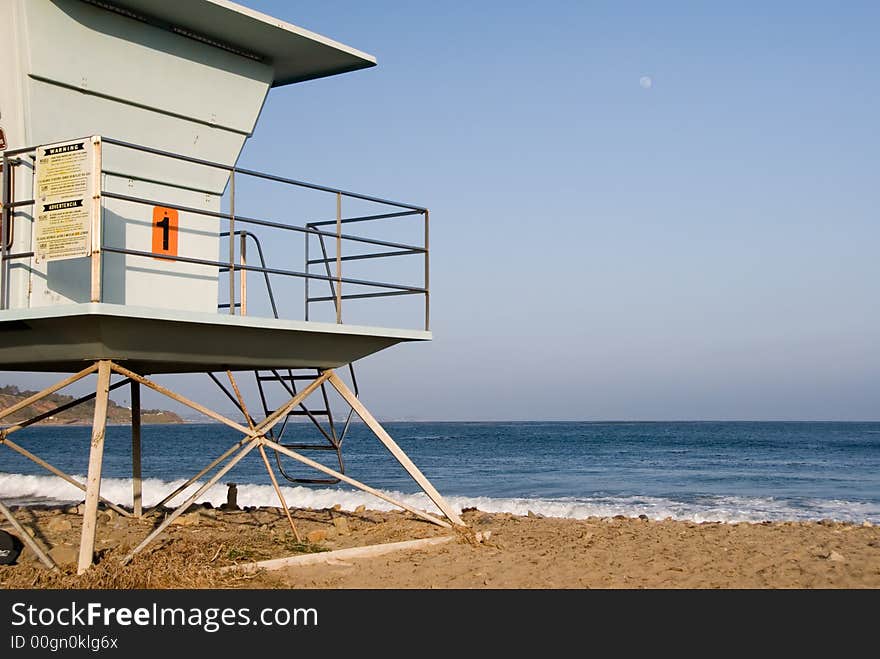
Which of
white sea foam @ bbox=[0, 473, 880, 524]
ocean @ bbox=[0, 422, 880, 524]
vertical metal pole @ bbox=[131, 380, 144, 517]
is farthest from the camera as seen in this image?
ocean @ bbox=[0, 422, 880, 524]

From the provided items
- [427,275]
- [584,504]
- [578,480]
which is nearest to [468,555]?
[427,275]

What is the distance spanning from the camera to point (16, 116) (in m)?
9.20

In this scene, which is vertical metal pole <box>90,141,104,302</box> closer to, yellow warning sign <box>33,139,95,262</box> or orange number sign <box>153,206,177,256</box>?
yellow warning sign <box>33,139,95,262</box>

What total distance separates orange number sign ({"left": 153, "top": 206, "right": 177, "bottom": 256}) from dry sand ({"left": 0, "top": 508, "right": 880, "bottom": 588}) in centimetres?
307

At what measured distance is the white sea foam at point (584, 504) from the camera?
23719 mm

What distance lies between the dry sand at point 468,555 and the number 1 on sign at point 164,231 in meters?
3.07

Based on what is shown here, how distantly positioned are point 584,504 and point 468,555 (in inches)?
660

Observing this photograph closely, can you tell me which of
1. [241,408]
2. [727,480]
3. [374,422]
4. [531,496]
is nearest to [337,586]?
[374,422]

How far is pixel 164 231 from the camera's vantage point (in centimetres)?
1028

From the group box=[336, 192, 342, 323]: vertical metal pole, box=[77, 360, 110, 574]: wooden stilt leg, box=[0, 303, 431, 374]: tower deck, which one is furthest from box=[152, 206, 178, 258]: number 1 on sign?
box=[77, 360, 110, 574]: wooden stilt leg

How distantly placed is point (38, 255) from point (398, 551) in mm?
4855

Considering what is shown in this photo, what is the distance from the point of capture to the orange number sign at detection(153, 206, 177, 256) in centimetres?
1022

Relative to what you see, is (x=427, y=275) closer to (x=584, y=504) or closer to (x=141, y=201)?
(x=141, y=201)
